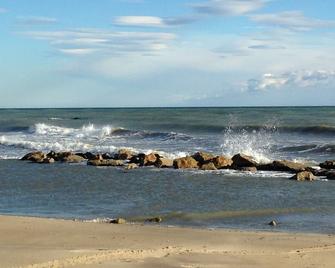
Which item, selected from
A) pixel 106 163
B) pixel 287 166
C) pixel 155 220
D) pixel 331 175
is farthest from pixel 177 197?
pixel 106 163

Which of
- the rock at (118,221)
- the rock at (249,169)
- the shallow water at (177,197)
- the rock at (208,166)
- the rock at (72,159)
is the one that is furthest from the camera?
the rock at (72,159)

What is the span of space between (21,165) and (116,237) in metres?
14.2

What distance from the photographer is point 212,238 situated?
11039 mm

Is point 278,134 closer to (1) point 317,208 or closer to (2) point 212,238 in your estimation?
(1) point 317,208

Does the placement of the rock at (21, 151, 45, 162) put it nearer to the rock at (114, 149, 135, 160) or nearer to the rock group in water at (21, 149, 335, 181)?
the rock group in water at (21, 149, 335, 181)

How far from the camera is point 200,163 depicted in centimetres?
2270

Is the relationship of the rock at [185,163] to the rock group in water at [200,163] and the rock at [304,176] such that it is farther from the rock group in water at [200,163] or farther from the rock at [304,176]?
the rock at [304,176]

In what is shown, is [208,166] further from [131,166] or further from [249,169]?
[131,166]

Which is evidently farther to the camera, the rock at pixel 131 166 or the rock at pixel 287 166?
the rock at pixel 131 166

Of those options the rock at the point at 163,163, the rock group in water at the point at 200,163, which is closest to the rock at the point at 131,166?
the rock group in water at the point at 200,163

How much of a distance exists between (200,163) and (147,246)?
1253 cm

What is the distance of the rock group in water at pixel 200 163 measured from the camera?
20484 millimetres

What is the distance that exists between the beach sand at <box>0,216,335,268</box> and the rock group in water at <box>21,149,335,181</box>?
8.21 m

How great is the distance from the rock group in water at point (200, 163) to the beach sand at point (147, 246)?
8.21 metres
